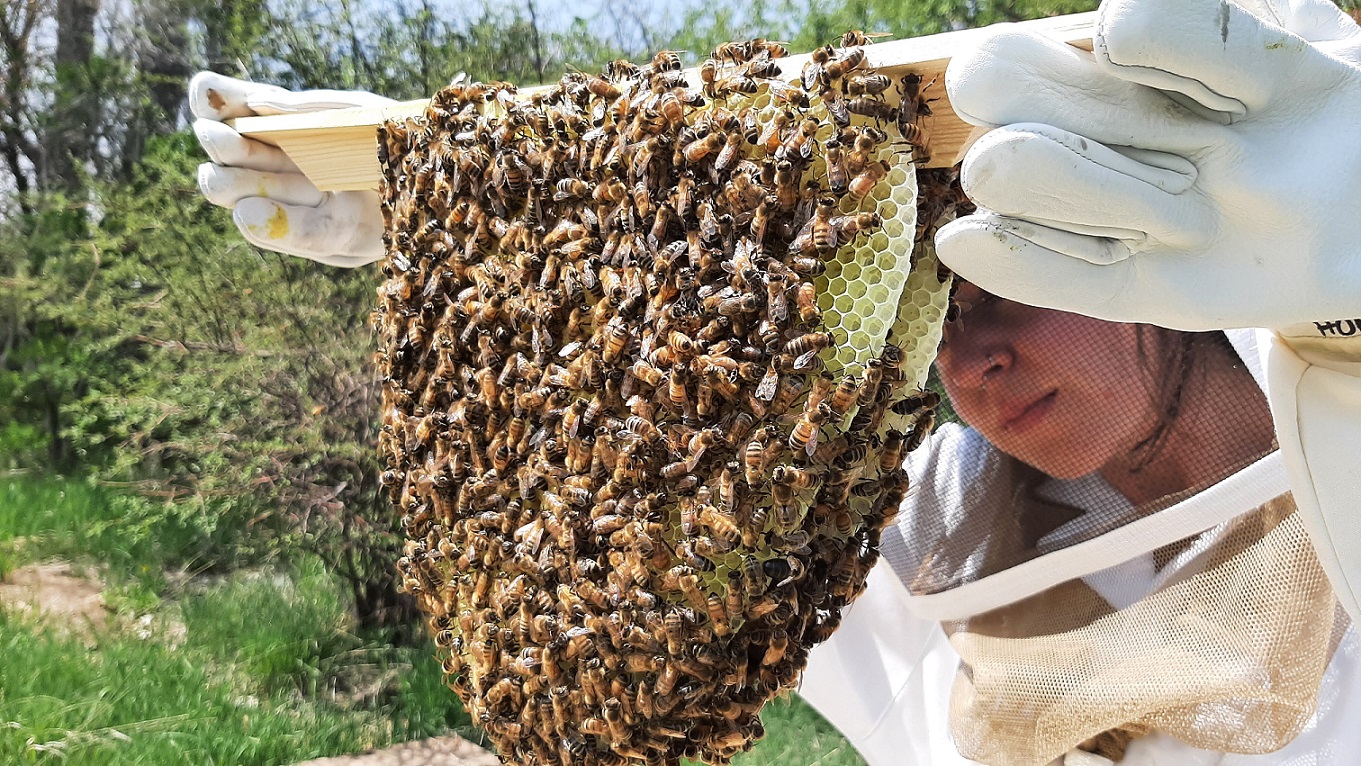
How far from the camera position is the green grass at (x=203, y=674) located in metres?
5.02

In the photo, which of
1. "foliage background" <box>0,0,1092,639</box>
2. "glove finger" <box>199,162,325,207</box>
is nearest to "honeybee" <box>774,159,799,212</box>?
"glove finger" <box>199,162,325,207</box>

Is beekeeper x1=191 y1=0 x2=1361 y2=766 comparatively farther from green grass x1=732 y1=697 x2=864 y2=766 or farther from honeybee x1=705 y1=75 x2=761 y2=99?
green grass x1=732 y1=697 x2=864 y2=766

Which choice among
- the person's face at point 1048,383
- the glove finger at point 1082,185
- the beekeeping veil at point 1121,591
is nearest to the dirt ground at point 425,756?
the beekeeping veil at point 1121,591

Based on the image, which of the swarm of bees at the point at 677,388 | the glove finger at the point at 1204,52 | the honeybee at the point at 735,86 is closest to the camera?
the glove finger at the point at 1204,52

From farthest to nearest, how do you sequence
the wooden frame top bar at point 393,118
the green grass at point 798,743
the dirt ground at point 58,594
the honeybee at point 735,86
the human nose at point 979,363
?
the dirt ground at point 58,594, the green grass at point 798,743, the human nose at point 979,363, the honeybee at point 735,86, the wooden frame top bar at point 393,118

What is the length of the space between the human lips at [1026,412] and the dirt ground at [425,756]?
12.7 feet

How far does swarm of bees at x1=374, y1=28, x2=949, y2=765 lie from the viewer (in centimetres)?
134

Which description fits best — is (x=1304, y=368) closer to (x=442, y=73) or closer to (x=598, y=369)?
(x=598, y=369)

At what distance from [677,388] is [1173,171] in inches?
29.8

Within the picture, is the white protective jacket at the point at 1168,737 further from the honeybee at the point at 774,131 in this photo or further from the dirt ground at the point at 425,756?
the dirt ground at the point at 425,756

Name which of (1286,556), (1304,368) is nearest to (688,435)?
(1304,368)

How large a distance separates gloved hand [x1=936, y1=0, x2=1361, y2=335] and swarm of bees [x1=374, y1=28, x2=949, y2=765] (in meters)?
0.27

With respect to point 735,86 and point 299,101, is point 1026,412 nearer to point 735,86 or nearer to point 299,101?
point 735,86

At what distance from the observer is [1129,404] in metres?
2.12
